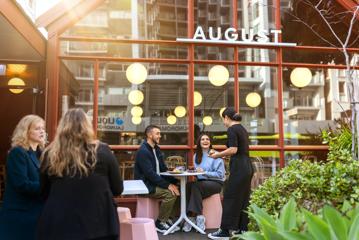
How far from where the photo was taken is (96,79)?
7762 millimetres

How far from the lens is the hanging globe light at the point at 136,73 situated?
26.6ft

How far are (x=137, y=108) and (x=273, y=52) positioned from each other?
3.05 m

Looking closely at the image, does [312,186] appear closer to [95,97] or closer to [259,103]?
[95,97]

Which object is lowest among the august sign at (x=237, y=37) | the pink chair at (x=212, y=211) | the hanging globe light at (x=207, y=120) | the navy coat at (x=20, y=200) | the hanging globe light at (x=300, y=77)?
the pink chair at (x=212, y=211)

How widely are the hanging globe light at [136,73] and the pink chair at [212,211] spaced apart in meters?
3.16

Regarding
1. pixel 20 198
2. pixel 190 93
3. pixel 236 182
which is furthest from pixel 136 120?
pixel 20 198

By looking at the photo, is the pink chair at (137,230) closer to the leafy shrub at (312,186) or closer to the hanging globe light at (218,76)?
the leafy shrub at (312,186)

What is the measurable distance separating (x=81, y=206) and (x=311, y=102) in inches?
296

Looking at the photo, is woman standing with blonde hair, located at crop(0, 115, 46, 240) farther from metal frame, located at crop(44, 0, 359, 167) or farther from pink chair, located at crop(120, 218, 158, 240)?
metal frame, located at crop(44, 0, 359, 167)

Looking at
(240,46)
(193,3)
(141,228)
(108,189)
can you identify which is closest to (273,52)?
Answer: (240,46)

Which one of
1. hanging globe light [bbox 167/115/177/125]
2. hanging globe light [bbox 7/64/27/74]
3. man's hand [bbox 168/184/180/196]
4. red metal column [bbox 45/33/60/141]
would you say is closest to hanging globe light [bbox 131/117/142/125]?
hanging globe light [bbox 167/115/177/125]

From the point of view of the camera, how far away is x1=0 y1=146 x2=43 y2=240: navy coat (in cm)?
306

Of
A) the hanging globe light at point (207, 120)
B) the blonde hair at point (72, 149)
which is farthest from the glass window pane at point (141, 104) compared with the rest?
the blonde hair at point (72, 149)

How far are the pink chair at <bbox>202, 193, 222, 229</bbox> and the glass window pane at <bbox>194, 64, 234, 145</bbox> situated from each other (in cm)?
185
